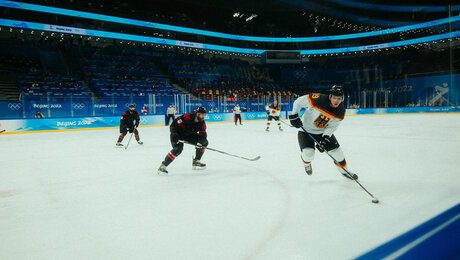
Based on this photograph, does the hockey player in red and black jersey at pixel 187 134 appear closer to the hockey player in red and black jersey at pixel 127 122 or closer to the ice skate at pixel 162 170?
the ice skate at pixel 162 170

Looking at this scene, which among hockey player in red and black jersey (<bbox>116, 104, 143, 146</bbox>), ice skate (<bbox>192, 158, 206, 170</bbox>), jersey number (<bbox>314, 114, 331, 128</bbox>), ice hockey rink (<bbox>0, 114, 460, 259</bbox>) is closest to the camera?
ice hockey rink (<bbox>0, 114, 460, 259</bbox>)

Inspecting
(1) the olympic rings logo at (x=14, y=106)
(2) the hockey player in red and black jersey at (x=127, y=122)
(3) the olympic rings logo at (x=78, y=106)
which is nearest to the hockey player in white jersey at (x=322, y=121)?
(2) the hockey player in red and black jersey at (x=127, y=122)

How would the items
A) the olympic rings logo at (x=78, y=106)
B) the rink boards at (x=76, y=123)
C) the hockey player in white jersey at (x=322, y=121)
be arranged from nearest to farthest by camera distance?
1. the hockey player in white jersey at (x=322, y=121)
2. the rink boards at (x=76, y=123)
3. the olympic rings logo at (x=78, y=106)

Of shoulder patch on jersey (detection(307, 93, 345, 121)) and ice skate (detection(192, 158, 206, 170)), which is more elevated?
shoulder patch on jersey (detection(307, 93, 345, 121))

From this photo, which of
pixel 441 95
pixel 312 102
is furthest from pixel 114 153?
pixel 441 95

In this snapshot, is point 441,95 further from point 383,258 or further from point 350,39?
point 383,258

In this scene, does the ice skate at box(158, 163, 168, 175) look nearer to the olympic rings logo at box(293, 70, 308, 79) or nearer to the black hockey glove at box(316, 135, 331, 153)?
the black hockey glove at box(316, 135, 331, 153)

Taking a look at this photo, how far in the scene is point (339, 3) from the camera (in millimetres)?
30375

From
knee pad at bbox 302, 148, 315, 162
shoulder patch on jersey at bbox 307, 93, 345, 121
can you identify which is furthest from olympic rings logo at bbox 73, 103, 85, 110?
shoulder patch on jersey at bbox 307, 93, 345, 121

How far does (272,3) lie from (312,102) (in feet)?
95.8

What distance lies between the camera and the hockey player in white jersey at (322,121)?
3536mm

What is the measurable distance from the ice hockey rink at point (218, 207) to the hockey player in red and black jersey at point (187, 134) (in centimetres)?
29

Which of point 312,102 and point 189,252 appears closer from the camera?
point 189,252

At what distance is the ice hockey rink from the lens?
1963 millimetres
